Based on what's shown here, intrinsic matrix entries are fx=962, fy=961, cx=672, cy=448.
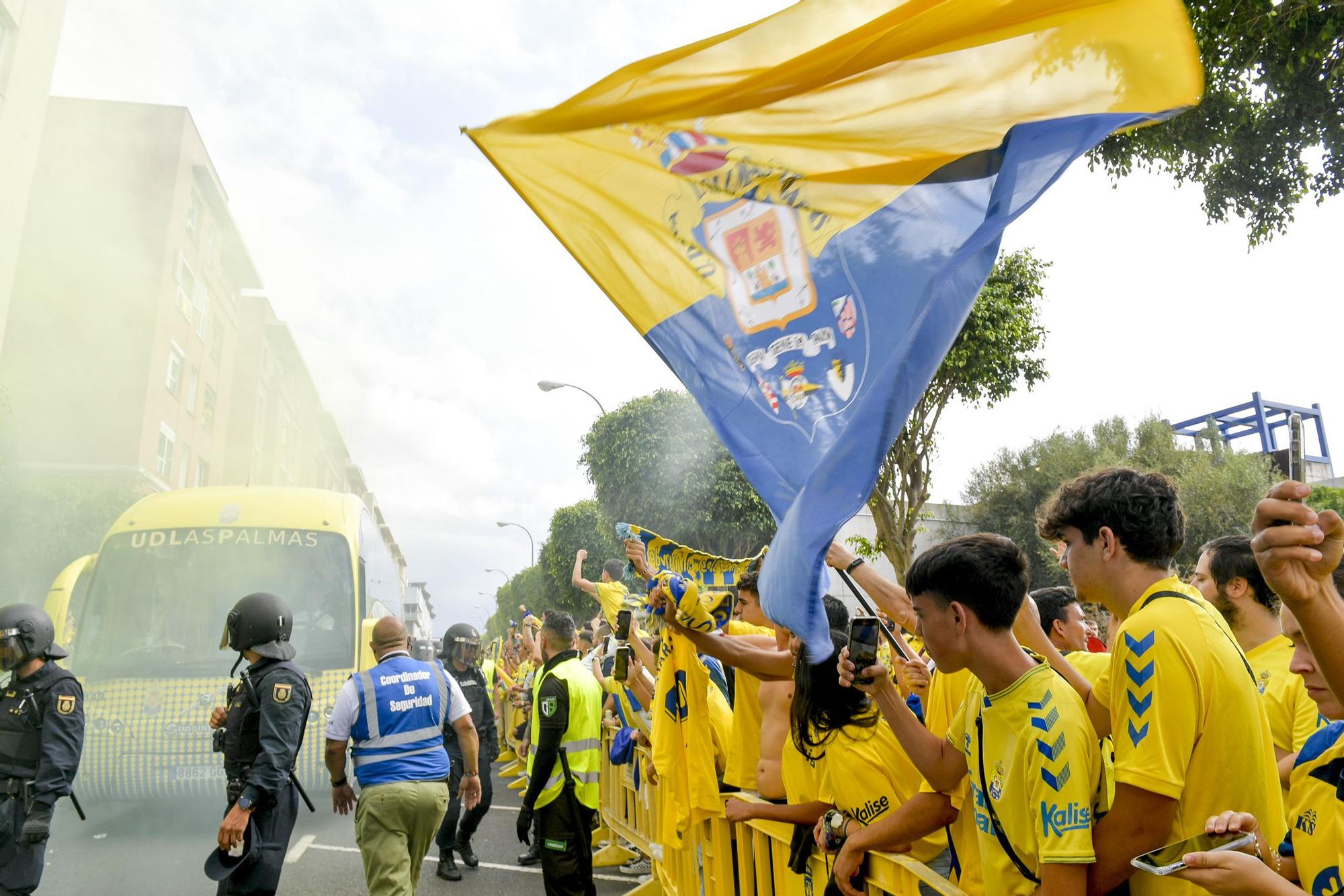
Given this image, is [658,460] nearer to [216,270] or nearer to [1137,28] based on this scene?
[216,270]

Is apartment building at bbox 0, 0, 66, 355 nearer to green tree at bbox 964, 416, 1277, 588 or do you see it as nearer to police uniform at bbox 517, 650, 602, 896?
police uniform at bbox 517, 650, 602, 896

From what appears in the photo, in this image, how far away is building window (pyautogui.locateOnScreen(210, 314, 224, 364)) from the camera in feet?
112

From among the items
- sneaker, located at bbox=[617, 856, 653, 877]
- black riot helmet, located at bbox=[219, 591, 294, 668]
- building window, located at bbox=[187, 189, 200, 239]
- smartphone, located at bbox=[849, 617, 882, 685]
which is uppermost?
building window, located at bbox=[187, 189, 200, 239]

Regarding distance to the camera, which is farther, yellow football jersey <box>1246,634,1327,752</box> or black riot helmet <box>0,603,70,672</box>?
black riot helmet <box>0,603,70,672</box>

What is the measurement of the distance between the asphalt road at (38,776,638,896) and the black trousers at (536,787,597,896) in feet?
5.06

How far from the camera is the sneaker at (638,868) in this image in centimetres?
793

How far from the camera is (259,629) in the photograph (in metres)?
5.04

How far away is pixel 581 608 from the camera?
41.7 m

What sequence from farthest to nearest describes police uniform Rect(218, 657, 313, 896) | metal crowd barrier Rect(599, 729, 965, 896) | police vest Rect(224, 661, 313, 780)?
police vest Rect(224, 661, 313, 780)
police uniform Rect(218, 657, 313, 896)
metal crowd barrier Rect(599, 729, 965, 896)

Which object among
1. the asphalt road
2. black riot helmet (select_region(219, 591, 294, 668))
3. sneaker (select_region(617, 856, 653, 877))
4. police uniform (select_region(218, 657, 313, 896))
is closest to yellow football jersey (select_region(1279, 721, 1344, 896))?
police uniform (select_region(218, 657, 313, 896))

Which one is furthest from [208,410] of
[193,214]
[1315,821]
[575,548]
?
[1315,821]

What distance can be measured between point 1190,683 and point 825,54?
2.18 meters

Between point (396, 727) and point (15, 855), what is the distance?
1925 millimetres

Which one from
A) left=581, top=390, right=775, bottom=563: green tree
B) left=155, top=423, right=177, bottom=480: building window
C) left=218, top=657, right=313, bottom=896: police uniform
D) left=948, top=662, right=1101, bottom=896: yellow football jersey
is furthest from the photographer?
left=581, top=390, right=775, bottom=563: green tree
